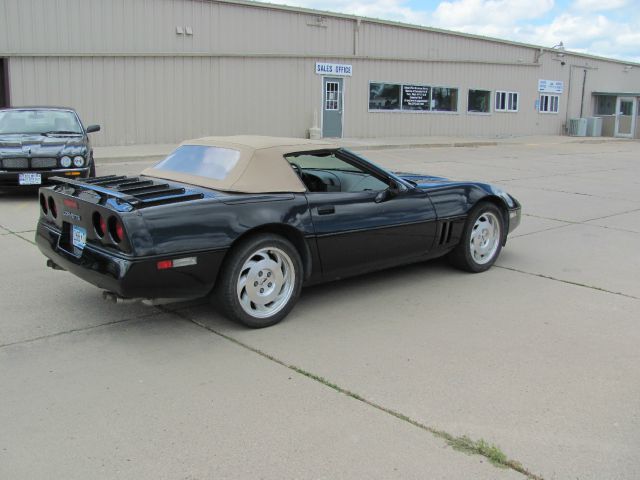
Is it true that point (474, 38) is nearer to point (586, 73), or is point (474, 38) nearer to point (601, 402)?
point (586, 73)

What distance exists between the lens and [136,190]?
175 inches

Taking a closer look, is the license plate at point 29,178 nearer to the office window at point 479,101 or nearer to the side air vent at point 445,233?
the side air vent at point 445,233

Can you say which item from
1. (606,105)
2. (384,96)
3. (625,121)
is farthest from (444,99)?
(606,105)

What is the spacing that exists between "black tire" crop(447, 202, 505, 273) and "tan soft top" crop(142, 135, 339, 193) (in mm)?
1623

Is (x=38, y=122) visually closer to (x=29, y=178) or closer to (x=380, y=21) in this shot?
(x=29, y=178)

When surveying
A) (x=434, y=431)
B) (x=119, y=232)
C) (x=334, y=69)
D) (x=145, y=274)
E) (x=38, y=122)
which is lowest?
(x=434, y=431)

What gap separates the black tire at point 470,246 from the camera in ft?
19.2

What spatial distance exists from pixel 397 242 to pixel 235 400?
2.32 meters

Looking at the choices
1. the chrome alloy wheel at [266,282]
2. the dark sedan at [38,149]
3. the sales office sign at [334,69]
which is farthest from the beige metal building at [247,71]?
the chrome alloy wheel at [266,282]

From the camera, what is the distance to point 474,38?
27.8 meters

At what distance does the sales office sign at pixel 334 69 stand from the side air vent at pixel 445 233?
701 inches

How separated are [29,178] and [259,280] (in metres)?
6.16

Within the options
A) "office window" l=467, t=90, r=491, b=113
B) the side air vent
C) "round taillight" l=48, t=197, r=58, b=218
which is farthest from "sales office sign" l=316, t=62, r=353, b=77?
"round taillight" l=48, t=197, r=58, b=218

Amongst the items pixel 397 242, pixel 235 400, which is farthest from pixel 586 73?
pixel 235 400
